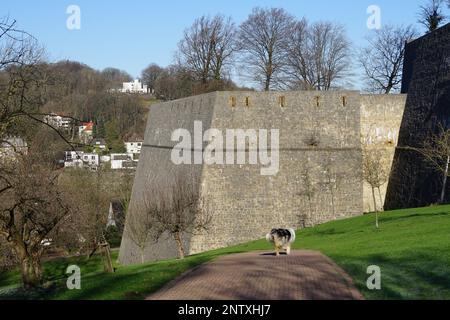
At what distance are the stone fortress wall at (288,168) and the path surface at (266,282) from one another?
10017 mm

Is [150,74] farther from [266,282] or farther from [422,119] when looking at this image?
[266,282]

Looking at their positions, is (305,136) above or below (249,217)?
above

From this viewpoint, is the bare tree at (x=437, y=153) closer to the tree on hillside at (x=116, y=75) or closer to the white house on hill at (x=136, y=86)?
the white house on hill at (x=136, y=86)

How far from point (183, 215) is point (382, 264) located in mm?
12340

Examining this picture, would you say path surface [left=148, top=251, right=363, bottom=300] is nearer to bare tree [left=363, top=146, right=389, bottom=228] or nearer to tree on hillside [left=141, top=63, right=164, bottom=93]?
bare tree [left=363, top=146, right=389, bottom=228]

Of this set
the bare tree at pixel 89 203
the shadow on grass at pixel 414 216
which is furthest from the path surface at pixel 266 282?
the bare tree at pixel 89 203

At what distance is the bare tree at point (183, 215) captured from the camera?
23.2m

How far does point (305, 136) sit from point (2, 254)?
12846mm

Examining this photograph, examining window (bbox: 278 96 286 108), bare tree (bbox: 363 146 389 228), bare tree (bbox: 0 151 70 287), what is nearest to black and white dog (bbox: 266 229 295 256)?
bare tree (bbox: 0 151 70 287)

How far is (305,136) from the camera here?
25.3 m

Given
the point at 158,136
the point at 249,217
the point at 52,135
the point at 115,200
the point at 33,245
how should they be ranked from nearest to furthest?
the point at 33,245
the point at 249,217
the point at 158,136
the point at 52,135
the point at 115,200

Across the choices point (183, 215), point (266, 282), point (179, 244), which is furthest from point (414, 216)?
point (266, 282)
